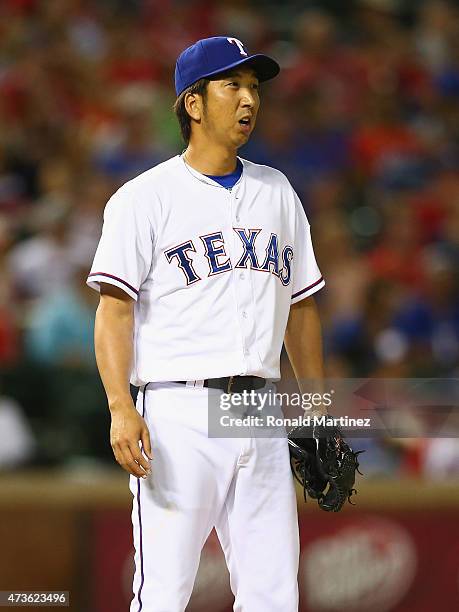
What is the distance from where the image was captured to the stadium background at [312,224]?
475cm

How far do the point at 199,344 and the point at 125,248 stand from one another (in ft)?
0.99

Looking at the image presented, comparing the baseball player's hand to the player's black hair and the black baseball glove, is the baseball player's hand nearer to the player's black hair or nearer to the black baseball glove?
the black baseball glove

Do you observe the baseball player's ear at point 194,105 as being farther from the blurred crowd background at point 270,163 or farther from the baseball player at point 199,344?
the blurred crowd background at point 270,163

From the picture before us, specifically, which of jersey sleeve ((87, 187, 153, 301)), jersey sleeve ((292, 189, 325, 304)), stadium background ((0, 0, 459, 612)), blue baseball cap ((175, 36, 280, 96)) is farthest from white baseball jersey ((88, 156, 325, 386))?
stadium background ((0, 0, 459, 612))

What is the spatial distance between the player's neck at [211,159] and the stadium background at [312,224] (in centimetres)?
211

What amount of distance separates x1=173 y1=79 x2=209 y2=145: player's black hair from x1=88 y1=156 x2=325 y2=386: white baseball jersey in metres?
0.15

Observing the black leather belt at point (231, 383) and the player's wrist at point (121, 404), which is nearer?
the player's wrist at point (121, 404)

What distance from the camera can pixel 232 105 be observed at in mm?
2887

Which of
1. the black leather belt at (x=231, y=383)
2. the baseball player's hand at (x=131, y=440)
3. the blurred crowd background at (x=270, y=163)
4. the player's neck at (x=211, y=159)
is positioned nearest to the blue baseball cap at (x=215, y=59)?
the player's neck at (x=211, y=159)

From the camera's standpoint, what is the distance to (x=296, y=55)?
26.9ft

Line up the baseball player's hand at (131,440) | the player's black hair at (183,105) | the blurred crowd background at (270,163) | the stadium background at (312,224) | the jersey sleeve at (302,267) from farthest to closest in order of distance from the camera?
the blurred crowd background at (270,163) < the stadium background at (312,224) < the jersey sleeve at (302,267) < the player's black hair at (183,105) < the baseball player's hand at (131,440)

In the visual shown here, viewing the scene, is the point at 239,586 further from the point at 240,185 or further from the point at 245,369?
the point at 240,185

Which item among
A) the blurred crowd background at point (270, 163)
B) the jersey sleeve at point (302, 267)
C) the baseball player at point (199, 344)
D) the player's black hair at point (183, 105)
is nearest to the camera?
the baseball player at point (199, 344)

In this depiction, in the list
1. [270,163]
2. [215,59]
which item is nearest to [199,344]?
[215,59]
